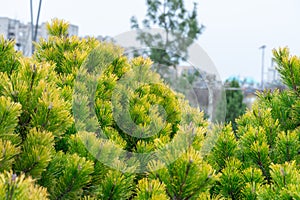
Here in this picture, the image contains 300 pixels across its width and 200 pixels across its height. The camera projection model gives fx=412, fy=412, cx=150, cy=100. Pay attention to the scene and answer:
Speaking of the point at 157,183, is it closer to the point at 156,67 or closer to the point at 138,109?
the point at 138,109

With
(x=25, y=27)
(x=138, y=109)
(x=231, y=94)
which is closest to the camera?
(x=138, y=109)

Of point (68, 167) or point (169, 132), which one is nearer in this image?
point (68, 167)

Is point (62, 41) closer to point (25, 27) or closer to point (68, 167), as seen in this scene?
point (68, 167)

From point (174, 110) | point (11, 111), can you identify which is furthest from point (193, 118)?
point (11, 111)

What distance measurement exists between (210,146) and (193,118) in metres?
0.14

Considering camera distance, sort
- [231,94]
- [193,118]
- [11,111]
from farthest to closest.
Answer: [231,94] < [193,118] < [11,111]

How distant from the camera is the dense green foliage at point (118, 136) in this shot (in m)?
0.97

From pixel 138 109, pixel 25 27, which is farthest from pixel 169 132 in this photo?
pixel 25 27

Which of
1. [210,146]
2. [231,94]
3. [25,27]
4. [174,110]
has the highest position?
[25,27]

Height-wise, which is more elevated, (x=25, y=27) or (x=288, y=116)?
(x=25, y=27)

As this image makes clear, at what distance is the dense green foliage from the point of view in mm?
967

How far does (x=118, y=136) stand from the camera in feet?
4.14

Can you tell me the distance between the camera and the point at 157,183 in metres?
0.95

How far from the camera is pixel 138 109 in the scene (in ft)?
4.17
